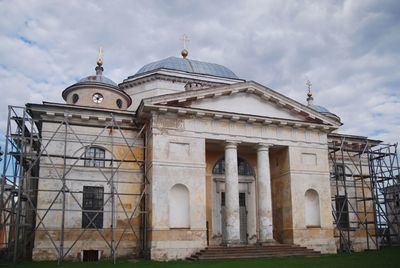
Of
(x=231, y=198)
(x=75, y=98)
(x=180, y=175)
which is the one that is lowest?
(x=231, y=198)

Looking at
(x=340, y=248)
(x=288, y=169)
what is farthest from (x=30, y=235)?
(x=340, y=248)

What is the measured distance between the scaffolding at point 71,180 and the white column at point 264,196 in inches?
238

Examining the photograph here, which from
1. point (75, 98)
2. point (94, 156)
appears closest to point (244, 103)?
point (94, 156)

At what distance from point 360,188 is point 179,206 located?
43.4 ft

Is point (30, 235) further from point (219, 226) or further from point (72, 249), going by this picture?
point (219, 226)

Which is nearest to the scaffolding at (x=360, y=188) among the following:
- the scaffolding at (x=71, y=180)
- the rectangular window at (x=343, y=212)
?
the rectangular window at (x=343, y=212)

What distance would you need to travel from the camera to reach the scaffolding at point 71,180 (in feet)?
64.1

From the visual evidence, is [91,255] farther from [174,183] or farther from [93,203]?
[174,183]

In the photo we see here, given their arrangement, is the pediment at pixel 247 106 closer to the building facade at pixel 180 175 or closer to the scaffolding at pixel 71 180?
the building facade at pixel 180 175

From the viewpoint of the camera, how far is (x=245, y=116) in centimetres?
2191

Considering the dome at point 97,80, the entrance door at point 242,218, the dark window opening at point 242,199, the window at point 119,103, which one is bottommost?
the entrance door at point 242,218

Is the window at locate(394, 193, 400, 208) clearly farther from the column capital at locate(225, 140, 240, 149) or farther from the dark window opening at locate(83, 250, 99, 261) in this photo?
the dark window opening at locate(83, 250, 99, 261)

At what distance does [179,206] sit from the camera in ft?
67.6

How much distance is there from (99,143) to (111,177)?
263 centimetres
